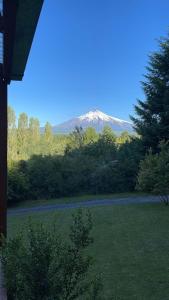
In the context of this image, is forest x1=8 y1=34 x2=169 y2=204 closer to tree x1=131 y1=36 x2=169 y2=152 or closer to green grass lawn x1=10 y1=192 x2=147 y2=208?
tree x1=131 y1=36 x2=169 y2=152

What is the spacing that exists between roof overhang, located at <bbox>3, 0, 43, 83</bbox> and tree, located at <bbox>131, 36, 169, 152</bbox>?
19172 mm

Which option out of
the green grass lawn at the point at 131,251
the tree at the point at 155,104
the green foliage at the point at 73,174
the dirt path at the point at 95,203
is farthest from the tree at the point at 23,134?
the green grass lawn at the point at 131,251

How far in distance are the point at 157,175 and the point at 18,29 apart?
14910mm

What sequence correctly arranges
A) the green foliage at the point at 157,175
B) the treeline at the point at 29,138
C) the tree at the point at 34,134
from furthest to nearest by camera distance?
the tree at the point at 34,134 → the treeline at the point at 29,138 → the green foliage at the point at 157,175

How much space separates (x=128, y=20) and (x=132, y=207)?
9.14 metres

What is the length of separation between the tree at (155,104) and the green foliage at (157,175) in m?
4.80

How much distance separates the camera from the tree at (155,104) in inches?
900

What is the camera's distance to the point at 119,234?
38.0 ft

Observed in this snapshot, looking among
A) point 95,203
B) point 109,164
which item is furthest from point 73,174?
point 95,203

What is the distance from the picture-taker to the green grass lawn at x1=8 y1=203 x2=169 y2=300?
665cm

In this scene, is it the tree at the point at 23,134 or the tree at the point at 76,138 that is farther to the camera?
the tree at the point at 23,134

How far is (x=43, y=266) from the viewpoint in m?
3.10

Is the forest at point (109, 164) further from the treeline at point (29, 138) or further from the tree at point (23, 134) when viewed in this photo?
the tree at point (23, 134)

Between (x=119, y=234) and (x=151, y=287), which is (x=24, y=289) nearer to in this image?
(x=151, y=287)
